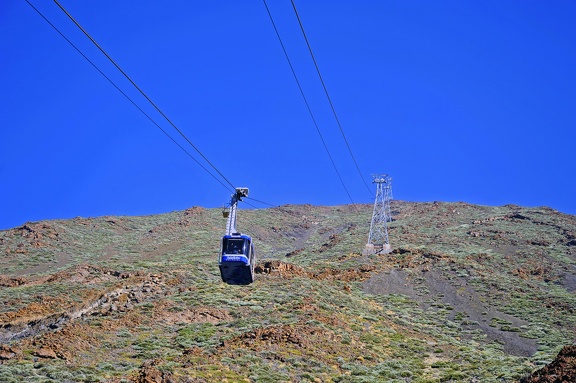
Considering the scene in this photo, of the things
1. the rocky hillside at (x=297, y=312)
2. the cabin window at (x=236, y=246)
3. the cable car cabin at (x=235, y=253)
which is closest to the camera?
the cable car cabin at (x=235, y=253)

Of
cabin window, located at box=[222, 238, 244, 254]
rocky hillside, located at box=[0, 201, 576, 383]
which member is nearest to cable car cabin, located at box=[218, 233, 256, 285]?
cabin window, located at box=[222, 238, 244, 254]

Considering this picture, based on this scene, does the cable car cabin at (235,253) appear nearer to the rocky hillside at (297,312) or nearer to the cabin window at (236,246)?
the cabin window at (236,246)

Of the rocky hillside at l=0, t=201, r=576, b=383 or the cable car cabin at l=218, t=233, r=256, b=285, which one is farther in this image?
the rocky hillside at l=0, t=201, r=576, b=383

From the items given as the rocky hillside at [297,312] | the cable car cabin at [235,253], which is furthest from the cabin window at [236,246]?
the rocky hillside at [297,312]

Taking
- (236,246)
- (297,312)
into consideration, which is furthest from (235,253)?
(297,312)

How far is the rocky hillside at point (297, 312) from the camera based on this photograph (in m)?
31.3

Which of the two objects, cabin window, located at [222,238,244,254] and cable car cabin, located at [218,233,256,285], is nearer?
cable car cabin, located at [218,233,256,285]

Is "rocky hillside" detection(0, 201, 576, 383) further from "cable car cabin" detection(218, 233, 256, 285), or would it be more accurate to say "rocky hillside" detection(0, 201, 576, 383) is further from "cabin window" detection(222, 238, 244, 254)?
"cabin window" detection(222, 238, 244, 254)

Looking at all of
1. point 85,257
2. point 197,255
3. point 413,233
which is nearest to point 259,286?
point 197,255

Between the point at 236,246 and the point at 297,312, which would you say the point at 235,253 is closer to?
the point at 236,246

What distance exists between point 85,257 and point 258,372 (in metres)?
56.3

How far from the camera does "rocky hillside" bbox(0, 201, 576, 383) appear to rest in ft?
103

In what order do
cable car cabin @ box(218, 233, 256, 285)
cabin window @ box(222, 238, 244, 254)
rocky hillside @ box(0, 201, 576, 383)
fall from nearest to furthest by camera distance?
cable car cabin @ box(218, 233, 256, 285), cabin window @ box(222, 238, 244, 254), rocky hillside @ box(0, 201, 576, 383)

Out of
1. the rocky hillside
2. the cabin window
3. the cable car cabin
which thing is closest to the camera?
the cable car cabin
